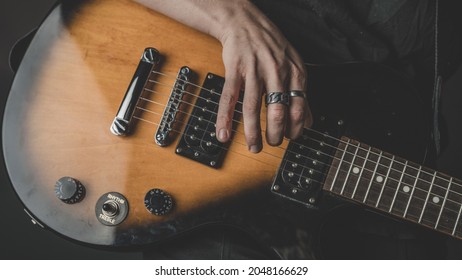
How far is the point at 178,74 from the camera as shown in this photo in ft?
2.87

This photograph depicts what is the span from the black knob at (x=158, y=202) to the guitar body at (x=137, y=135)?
0.01 metres

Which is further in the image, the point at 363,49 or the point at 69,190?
the point at 363,49

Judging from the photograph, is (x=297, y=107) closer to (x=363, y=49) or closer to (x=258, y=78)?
(x=258, y=78)

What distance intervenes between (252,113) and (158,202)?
0.78 ft

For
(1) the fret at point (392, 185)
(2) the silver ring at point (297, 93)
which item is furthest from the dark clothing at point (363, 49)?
(2) the silver ring at point (297, 93)

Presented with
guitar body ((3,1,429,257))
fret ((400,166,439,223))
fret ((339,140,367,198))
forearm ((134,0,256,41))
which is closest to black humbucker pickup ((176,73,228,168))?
guitar body ((3,1,429,257))

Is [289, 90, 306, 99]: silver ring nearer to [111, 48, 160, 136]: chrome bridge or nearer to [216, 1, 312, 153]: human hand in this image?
[216, 1, 312, 153]: human hand

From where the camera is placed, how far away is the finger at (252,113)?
0.77 m

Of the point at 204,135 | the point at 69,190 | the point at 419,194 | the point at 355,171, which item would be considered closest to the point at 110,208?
the point at 69,190

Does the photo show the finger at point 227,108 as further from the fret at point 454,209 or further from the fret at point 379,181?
the fret at point 454,209

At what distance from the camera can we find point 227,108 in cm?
79

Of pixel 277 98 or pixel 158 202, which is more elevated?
pixel 277 98

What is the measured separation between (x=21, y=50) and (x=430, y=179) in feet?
2.85

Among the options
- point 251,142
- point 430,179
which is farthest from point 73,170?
point 430,179
